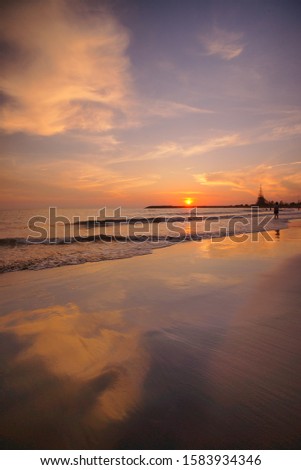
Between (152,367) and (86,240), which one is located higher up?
(86,240)

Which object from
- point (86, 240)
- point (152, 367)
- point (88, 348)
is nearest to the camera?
point (152, 367)

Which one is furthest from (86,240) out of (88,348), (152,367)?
(152,367)

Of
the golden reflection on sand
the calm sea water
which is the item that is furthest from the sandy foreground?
the calm sea water

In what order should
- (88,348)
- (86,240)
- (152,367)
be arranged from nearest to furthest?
1. (152,367)
2. (88,348)
3. (86,240)

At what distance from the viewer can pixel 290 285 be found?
5.87 metres

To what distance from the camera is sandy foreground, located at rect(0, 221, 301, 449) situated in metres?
1.92

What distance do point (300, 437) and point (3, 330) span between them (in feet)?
12.2

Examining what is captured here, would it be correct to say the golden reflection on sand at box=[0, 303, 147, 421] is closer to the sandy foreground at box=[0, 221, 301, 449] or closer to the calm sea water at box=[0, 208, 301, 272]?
the sandy foreground at box=[0, 221, 301, 449]

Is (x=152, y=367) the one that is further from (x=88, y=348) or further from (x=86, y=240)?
(x=86, y=240)

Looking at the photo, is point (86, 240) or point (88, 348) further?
point (86, 240)

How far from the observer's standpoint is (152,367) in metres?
2.78

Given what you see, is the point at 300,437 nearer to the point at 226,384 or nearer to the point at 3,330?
the point at 226,384

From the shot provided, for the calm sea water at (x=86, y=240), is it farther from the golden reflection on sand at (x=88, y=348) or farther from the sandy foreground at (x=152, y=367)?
the golden reflection on sand at (x=88, y=348)

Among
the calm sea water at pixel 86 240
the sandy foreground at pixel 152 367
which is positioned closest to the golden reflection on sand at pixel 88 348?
the sandy foreground at pixel 152 367
